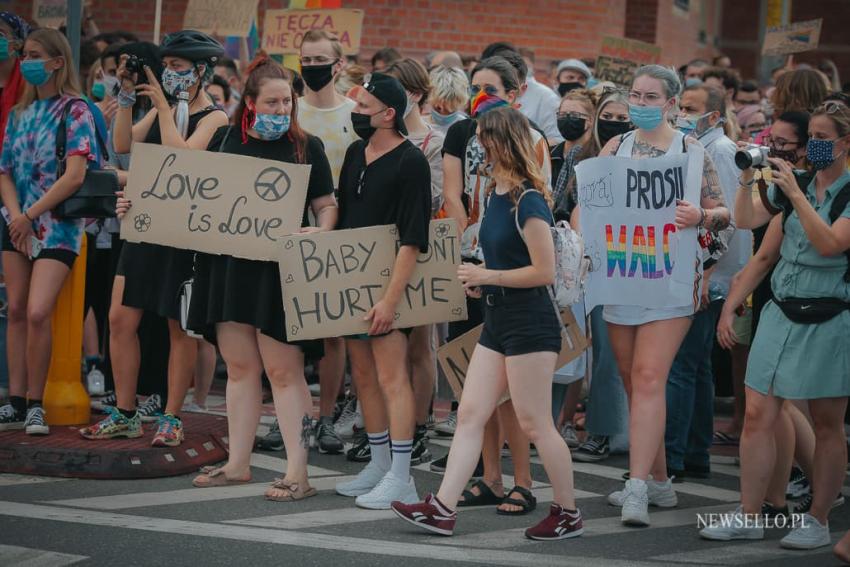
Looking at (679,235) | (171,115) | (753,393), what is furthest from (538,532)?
(171,115)

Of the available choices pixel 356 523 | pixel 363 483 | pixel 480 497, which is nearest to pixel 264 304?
pixel 363 483

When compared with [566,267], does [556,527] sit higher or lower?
lower

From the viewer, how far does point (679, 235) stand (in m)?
7.23

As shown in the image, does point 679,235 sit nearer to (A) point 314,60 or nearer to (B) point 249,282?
(B) point 249,282

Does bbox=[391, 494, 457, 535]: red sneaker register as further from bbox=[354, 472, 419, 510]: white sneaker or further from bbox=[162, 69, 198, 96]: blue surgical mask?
bbox=[162, 69, 198, 96]: blue surgical mask

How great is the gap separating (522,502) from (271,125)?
7.05ft

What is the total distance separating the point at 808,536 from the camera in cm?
666

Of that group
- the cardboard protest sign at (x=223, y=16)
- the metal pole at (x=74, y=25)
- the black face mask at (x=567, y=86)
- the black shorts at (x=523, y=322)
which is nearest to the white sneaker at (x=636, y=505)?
the black shorts at (x=523, y=322)

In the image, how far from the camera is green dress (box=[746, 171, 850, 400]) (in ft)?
21.7

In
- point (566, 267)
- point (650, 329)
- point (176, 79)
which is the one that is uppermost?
point (176, 79)

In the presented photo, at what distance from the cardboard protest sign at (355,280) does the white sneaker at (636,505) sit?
1164mm

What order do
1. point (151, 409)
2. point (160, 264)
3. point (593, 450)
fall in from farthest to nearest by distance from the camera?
point (151, 409) → point (593, 450) → point (160, 264)

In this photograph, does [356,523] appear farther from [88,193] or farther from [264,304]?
[88,193]

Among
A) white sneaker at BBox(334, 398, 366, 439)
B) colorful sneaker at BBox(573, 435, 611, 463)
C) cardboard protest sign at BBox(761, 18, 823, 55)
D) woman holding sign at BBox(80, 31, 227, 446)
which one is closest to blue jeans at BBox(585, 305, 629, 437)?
colorful sneaker at BBox(573, 435, 611, 463)
